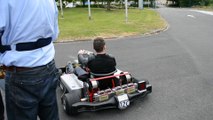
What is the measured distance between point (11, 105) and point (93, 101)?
2.24 metres

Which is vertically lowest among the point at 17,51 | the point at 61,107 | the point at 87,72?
the point at 61,107

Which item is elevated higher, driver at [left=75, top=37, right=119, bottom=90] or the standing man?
the standing man

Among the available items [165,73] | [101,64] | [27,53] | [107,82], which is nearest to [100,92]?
[107,82]

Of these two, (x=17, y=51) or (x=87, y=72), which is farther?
(x=87, y=72)

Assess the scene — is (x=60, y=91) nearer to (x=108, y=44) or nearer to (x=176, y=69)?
(x=176, y=69)

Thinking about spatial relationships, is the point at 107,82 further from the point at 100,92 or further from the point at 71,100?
the point at 71,100

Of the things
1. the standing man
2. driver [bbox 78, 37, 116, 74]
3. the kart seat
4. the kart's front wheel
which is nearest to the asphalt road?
the kart's front wheel

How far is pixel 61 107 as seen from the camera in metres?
4.98

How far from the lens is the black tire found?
4.50 metres

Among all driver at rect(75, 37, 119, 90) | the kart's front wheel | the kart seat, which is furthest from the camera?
the kart seat

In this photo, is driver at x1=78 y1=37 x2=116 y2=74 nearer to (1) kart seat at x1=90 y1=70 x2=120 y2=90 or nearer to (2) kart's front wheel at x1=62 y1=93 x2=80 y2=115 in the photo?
(1) kart seat at x1=90 y1=70 x2=120 y2=90

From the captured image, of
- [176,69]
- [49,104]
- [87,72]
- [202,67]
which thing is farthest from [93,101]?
[202,67]

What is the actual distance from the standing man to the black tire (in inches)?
77.2

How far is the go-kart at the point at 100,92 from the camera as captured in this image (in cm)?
454
